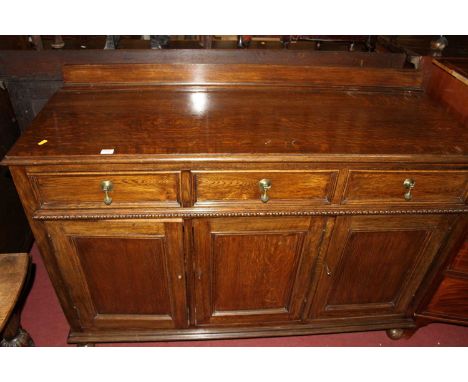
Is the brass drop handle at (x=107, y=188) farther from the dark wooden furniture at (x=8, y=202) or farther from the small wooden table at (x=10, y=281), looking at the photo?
the dark wooden furniture at (x=8, y=202)

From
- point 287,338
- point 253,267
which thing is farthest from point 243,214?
point 287,338

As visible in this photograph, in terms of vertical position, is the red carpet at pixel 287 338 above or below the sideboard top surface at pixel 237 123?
below

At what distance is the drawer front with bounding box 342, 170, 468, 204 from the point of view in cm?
118

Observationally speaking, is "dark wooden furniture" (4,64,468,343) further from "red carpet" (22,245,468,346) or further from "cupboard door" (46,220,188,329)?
"red carpet" (22,245,468,346)

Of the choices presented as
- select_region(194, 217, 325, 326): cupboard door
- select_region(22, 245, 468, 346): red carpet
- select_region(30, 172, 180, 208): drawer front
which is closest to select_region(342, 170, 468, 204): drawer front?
select_region(194, 217, 325, 326): cupboard door

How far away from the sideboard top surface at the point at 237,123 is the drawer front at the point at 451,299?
653mm

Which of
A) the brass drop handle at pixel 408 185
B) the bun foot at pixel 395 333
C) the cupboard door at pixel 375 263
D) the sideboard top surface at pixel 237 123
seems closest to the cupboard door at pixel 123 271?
the sideboard top surface at pixel 237 123

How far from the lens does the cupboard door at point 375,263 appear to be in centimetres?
131

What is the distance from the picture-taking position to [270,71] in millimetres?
1516

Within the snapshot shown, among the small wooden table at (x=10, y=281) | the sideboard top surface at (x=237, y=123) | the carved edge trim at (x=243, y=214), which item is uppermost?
the sideboard top surface at (x=237, y=123)

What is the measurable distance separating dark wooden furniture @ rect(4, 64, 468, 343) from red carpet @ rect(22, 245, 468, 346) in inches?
7.9

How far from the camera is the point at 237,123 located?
125cm
